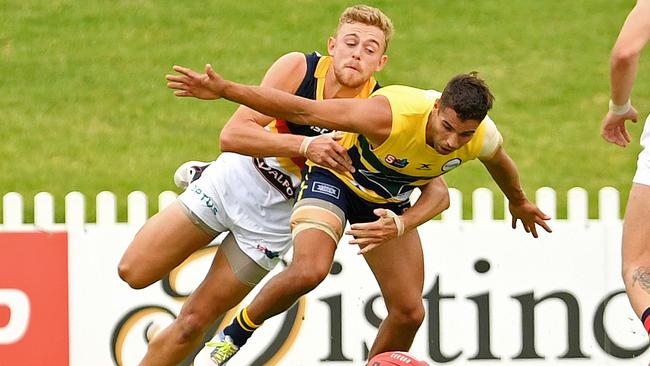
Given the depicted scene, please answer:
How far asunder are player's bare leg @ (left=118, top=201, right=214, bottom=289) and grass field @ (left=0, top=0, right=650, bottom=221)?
3814 millimetres

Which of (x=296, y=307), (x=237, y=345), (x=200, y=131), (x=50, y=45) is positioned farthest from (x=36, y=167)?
(x=237, y=345)

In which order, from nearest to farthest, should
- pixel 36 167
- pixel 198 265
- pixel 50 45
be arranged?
pixel 198 265, pixel 36 167, pixel 50 45

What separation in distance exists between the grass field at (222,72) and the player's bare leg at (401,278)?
4.39 m

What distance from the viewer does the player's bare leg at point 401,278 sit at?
698cm

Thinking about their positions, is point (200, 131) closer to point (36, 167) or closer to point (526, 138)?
point (36, 167)

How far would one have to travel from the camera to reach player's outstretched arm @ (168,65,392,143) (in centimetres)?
605

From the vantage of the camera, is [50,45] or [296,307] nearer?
[296,307]

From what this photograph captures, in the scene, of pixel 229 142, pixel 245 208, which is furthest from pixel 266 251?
pixel 229 142

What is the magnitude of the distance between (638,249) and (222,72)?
7.71 meters

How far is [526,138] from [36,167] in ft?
A: 13.5

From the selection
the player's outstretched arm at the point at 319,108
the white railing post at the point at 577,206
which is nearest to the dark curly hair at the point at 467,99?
the player's outstretched arm at the point at 319,108

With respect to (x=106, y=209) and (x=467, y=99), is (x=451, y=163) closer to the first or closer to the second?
(x=467, y=99)

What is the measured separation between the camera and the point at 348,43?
693 cm

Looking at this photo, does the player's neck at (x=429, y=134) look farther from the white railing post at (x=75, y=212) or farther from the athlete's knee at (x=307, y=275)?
the white railing post at (x=75, y=212)
